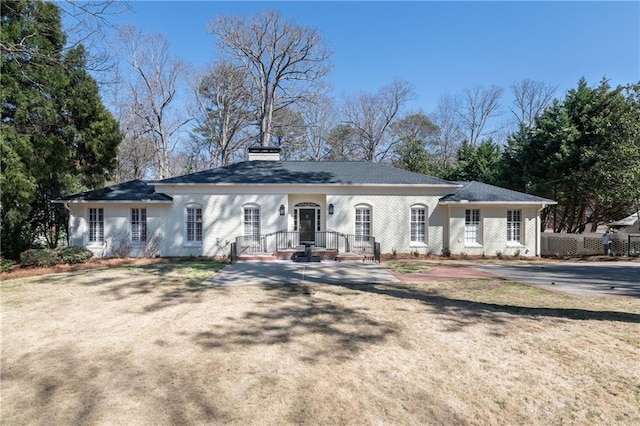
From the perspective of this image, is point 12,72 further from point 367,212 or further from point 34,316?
point 367,212

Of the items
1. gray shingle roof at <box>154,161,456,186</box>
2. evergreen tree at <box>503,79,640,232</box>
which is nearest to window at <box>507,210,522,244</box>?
gray shingle roof at <box>154,161,456,186</box>

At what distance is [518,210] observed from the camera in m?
17.0

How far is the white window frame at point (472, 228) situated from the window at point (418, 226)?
2.16 m

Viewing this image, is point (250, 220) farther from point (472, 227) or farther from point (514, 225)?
point (514, 225)

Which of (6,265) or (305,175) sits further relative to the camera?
(305,175)

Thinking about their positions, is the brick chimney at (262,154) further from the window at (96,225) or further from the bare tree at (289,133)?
the bare tree at (289,133)

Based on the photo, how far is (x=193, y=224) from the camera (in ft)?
54.3

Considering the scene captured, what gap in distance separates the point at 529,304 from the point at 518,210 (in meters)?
11.3

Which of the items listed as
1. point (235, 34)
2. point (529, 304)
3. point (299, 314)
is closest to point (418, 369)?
point (299, 314)

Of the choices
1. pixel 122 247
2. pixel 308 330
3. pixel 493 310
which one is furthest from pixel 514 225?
pixel 122 247

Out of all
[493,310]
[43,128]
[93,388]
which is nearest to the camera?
[93,388]

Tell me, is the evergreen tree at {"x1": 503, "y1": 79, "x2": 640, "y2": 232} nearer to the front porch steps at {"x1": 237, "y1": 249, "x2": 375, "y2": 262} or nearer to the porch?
the porch

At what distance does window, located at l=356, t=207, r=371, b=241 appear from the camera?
54.7 ft

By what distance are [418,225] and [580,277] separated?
704 cm
